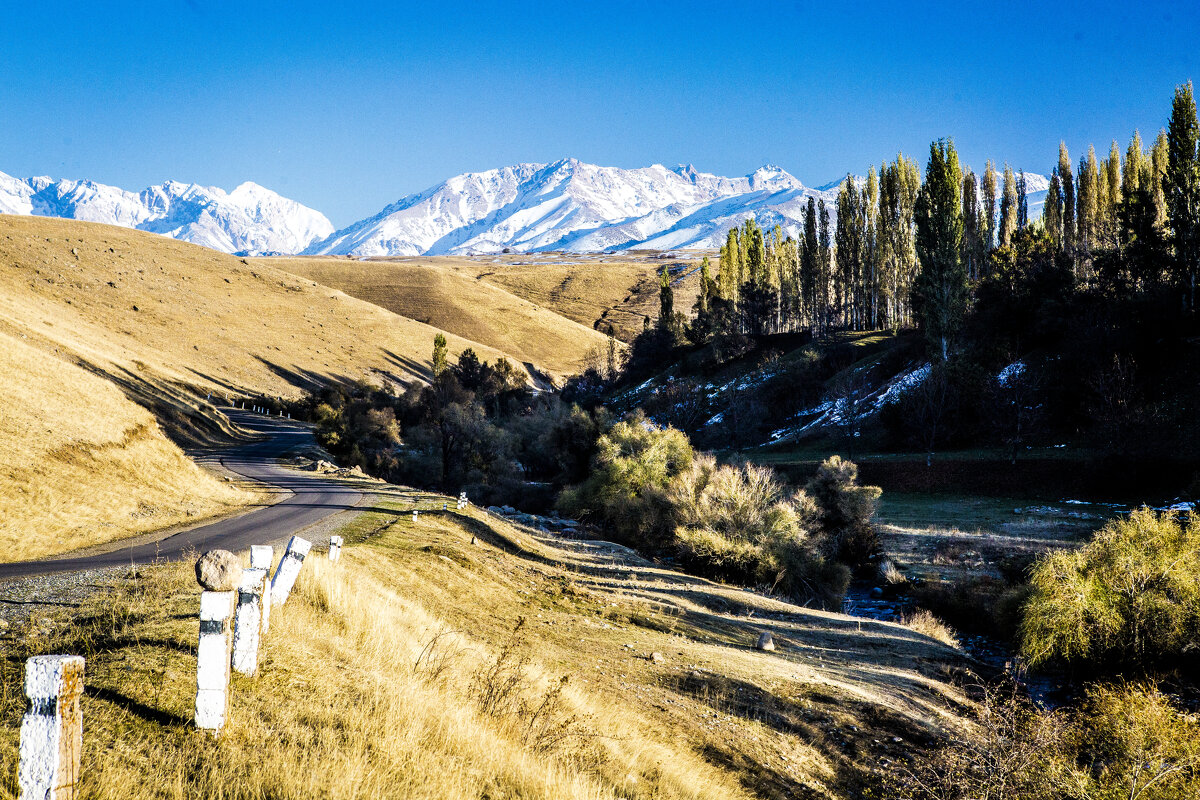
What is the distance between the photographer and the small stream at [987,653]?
18859 mm

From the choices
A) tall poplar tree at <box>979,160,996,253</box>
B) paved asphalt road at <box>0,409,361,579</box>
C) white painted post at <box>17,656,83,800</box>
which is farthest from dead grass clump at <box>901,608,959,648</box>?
tall poplar tree at <box>979,160,996,253</box>

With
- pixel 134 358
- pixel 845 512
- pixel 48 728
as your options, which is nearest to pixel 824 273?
pixel 845 512

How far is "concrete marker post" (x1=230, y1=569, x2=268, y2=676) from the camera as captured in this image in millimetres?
6398

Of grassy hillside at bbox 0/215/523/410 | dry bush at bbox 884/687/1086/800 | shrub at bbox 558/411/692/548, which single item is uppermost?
grassy hillside at bbox 0/215/523/410

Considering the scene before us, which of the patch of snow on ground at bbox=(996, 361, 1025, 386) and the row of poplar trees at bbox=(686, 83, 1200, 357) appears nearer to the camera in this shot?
the row of poplar trees at bbox=(686, 83, 1200, 357)

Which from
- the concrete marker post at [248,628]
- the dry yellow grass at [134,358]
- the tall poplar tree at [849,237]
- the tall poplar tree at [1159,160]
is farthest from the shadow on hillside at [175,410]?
the tall poplar tree at [1159,160]

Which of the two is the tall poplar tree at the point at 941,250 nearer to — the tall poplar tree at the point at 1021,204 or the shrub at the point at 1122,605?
the shrub at the point at 1122,605

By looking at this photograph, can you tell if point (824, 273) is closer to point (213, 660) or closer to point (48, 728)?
point (213, 660)

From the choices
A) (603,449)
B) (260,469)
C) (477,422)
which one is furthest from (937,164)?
(260,469)

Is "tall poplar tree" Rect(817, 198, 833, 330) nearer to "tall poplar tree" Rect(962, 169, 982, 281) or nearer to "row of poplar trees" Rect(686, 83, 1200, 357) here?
"row of poplar trees" Rect(686, 83, 1200, 357)

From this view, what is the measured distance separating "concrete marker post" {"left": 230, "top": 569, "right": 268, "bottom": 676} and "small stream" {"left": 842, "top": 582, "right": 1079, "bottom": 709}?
18.7 metres

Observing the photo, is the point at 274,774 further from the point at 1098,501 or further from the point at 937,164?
the point at 937,164

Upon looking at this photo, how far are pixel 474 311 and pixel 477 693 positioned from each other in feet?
488

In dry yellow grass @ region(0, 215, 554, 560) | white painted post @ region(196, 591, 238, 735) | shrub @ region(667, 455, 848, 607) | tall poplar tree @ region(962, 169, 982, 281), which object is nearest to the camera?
white painted post @ region(196, 591, 238, 735)
